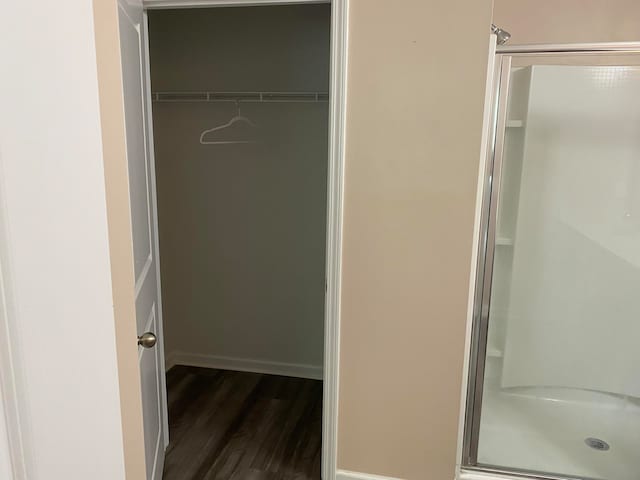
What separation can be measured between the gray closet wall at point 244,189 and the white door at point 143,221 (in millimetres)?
1037

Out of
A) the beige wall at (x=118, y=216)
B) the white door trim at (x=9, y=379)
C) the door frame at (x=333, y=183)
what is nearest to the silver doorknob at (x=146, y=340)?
the beige wall at (x=118, y=216)

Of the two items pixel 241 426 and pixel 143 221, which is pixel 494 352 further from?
pixel 143 221

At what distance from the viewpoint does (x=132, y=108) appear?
1.58 metres

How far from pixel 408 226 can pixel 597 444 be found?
62.5 inches

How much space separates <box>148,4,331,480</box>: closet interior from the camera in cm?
283

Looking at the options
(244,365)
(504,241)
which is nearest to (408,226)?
(504,241)

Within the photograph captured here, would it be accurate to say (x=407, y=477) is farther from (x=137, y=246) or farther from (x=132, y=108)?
(x=132, y=108)

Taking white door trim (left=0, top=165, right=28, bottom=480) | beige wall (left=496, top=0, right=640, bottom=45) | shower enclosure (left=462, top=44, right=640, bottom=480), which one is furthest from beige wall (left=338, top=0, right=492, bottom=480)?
white door trim (left=0, top=165, right=28, bottom=480)

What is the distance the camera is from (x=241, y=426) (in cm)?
263

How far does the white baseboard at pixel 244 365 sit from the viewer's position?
10.5 ft

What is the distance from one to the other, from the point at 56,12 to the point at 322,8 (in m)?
2.44

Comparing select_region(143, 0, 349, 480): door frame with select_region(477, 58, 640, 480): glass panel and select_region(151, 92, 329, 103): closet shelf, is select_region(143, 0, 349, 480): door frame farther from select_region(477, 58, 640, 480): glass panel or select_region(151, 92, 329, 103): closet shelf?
select_region(151, 92, 329, 103): closet shelf

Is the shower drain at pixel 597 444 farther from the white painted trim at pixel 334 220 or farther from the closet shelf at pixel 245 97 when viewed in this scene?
the closet shelf at pixel 245 97

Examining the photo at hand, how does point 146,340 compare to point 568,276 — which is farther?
point 568,276
